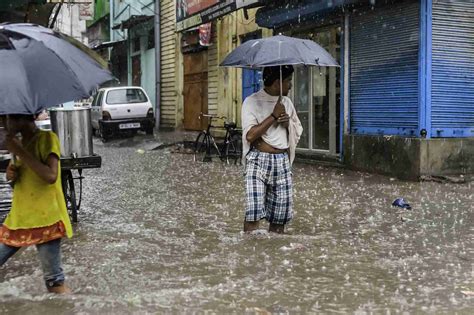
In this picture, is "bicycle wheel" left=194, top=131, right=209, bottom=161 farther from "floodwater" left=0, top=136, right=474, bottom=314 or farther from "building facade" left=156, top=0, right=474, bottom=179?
"floodwater" left=0, top=136, right=474, bottom=314

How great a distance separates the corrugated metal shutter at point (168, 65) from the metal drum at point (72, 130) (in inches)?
648

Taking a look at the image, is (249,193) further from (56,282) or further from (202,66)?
(202,66)

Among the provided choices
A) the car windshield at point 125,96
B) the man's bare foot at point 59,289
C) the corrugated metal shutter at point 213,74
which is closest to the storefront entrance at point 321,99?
the corrugated metal shutter at point 213,74

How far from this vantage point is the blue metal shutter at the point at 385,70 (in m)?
9.93

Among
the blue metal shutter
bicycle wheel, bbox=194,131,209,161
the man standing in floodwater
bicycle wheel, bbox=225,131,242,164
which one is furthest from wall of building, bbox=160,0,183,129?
the man standing in floodwater

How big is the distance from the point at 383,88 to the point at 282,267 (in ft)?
22.0

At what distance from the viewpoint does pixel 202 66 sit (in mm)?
20609

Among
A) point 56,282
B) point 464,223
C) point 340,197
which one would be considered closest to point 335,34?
point 340,197

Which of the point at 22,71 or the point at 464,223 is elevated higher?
the point at 22,71

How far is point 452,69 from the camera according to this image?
32.2 feet

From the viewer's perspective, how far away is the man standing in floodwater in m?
5.39

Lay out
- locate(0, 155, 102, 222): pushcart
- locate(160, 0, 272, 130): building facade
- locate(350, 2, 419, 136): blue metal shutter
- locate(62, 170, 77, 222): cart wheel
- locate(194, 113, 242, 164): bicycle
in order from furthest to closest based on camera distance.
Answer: locate(160, 0, 272, 130): building facade < locate(194, 113, 242, 164): bicycle < locate(350, 2, 419, 136): blue metal shutter < locate(62, 170, 77, 222): cart wheel < locate(0, 155, 102, 222): pushcart

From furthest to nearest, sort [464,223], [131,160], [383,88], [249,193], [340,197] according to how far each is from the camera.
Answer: [131,160] → [383,88] → [340,197] → [464,223] → [249,193]

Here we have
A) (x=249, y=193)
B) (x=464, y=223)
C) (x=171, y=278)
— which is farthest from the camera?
(x=464, y=223)
